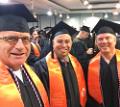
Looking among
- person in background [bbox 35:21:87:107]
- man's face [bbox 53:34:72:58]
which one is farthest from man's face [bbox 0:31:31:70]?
man's face [bbox 53:34:72:58]

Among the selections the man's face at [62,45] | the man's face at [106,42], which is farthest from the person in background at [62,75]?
the man's face at [106,42]

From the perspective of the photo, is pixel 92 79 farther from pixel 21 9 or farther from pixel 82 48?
pixel 82 48

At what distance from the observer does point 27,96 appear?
253 centimetres

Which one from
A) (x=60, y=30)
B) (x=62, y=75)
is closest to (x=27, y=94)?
(x=62, y=75)

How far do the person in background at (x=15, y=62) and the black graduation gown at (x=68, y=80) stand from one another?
3.02 feet

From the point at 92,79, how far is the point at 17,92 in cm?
192

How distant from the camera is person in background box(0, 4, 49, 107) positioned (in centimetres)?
241

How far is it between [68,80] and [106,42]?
0.78 meters

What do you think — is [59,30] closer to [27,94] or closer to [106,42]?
[106,42]

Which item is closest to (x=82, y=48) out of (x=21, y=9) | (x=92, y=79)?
(x=92, y=79)

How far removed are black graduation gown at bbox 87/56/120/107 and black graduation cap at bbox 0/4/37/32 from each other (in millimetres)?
1829


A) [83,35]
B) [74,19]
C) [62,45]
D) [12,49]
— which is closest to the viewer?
[12,49]

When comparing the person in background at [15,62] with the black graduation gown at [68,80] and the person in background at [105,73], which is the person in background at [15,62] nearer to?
the black graduation gown at [68,80]

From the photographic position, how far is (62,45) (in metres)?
3.77
